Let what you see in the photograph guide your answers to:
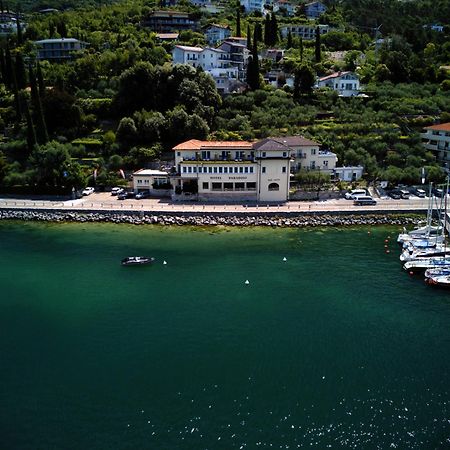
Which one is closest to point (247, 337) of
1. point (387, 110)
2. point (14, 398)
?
point (14, 398)

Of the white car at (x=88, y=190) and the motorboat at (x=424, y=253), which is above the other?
the white car at (x=88, y=190)

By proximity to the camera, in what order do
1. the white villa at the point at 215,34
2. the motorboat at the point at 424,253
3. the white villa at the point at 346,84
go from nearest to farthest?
the motorboat at the point at 424,253, the white villa at the point at 346,84, the white villa at the point at 215,34

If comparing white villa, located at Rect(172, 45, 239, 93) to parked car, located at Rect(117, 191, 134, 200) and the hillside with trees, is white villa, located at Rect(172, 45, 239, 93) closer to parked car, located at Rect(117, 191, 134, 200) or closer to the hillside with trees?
the hillside with trees

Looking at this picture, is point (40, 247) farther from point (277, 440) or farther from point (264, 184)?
point (277, 440)

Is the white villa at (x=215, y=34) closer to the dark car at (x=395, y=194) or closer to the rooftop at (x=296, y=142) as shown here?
the rooftop at (x=296, y=142)

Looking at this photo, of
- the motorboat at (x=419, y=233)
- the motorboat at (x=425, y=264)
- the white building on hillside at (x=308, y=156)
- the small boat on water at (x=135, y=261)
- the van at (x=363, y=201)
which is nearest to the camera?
the motorboat at (x=425, y=264)

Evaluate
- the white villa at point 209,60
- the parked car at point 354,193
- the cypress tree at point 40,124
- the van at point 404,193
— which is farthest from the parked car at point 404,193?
the cypress tree at point 40,124
